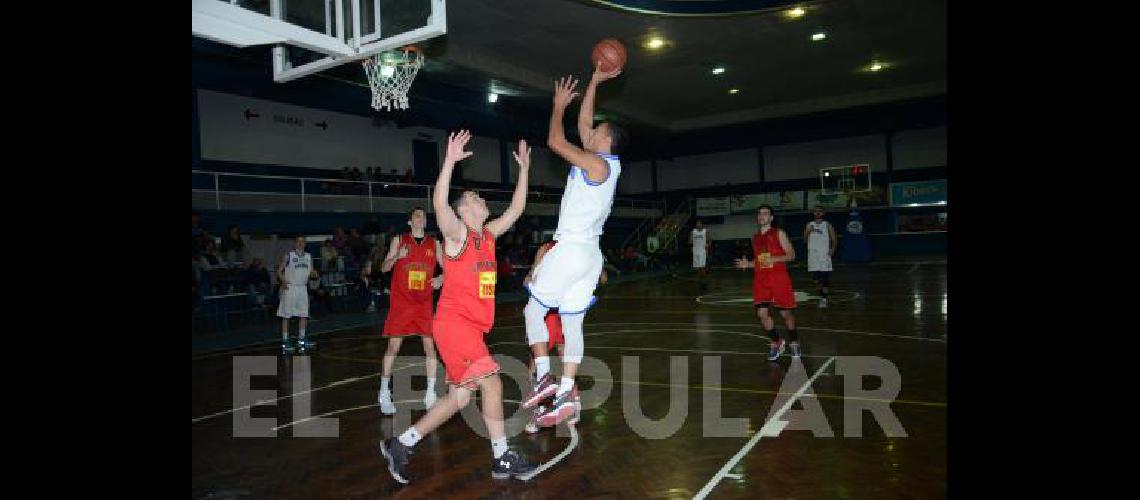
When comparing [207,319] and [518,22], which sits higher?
[518,22]

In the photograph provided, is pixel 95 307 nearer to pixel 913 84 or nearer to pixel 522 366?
pixel 522 366

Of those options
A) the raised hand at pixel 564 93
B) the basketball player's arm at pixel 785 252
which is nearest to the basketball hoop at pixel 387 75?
the basketball player's arm at pixel 785 252

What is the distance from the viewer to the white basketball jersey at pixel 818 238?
40.2 feet

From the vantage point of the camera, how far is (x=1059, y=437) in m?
1.72

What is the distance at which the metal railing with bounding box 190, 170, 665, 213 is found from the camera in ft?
47.2

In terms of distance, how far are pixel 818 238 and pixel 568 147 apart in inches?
381

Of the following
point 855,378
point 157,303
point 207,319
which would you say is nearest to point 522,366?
point 855,378

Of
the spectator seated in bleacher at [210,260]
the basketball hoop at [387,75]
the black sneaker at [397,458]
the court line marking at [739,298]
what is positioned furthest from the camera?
the court line marking at [739,298]

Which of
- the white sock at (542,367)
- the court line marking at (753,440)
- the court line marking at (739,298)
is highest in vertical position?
the white sock at (542,367)

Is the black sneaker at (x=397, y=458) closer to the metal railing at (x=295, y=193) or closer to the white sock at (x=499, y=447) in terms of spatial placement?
the white sock at (x=499, y=447)

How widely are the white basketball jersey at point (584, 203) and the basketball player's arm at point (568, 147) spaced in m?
0.08

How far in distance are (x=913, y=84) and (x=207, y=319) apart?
22473 mm

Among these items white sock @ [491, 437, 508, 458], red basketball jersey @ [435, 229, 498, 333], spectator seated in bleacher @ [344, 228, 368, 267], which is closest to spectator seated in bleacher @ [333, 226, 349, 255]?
spectator seated in bleacher @ [344, 228, 368, 267]

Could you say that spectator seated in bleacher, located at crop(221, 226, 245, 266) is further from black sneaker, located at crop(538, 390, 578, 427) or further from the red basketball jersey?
black sneaker, located at crop(538, 390, 578, 427)
